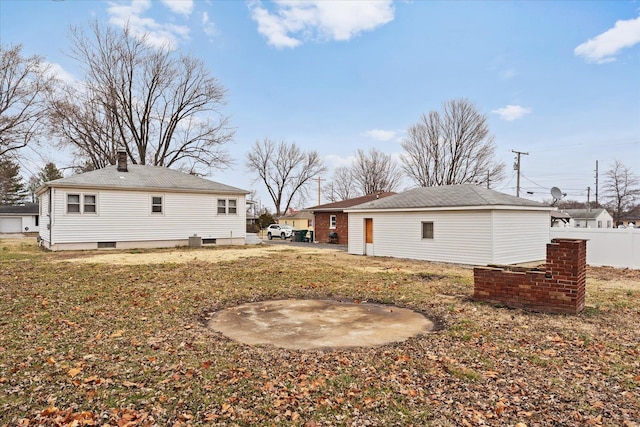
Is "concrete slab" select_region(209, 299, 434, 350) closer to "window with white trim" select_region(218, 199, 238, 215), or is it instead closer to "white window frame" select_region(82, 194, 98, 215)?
"white window frame" select_region(82, 194, 98, 215)

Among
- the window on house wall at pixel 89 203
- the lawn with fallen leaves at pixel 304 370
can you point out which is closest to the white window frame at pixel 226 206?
the window on house wall at pixel 89 203

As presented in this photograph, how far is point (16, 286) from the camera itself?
28.3 feet

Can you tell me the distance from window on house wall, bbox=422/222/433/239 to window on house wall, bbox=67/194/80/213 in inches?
639

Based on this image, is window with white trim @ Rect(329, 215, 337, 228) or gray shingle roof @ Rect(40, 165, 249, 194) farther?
window with white trim @ Rect(329, 215, 337, 228)

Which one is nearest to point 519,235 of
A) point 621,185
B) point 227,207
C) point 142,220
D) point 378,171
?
point 227,207

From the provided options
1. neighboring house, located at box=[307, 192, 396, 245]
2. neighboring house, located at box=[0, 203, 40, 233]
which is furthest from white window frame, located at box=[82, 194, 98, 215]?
neighboring house, located at box=[0, 203, 40, 233]

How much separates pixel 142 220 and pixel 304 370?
59.5 feet

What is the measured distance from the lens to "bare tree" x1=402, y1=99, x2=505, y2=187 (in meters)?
37.1

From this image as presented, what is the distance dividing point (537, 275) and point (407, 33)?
1385 cm

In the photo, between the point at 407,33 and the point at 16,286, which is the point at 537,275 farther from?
the point at 407,33

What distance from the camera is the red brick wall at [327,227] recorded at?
88.2 feet

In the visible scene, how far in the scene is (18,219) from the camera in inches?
1661

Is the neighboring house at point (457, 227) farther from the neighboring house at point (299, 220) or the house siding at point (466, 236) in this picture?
the neighboring house at point (299, 220)

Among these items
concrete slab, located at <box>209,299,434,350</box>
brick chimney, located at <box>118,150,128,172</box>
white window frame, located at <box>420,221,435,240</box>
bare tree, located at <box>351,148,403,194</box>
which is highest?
bare tree, located at <box>351,148,403,194</box>
